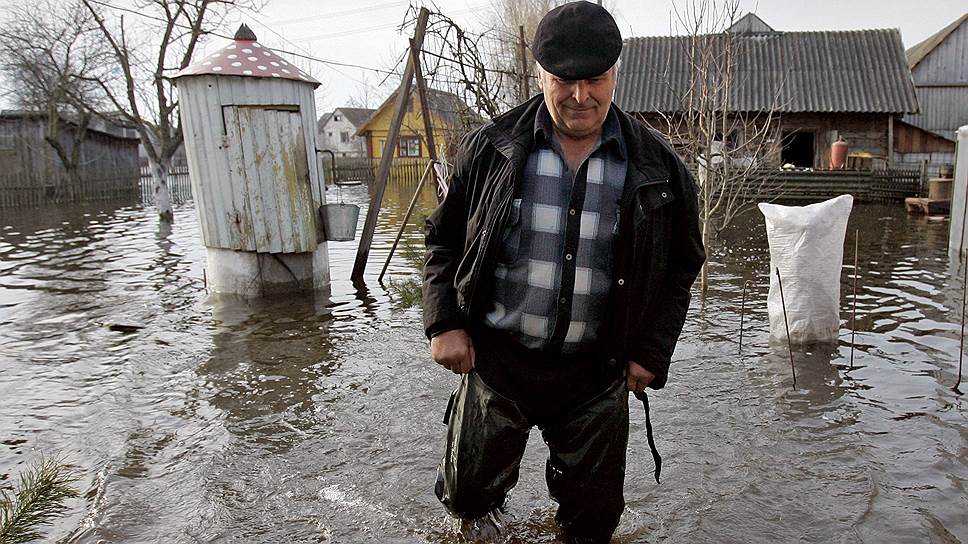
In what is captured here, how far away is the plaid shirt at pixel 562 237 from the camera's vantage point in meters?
2.49

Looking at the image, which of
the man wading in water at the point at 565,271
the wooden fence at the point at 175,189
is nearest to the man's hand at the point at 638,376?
the man wading in water at the point at 565,271

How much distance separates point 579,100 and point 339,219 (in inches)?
244

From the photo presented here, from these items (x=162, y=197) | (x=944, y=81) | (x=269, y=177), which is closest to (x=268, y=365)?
(x=269, y=177)

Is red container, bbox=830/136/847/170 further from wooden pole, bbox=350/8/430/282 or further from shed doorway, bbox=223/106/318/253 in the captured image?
shed doorway, bbox=223/106/318/253

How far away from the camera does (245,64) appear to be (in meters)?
7.66

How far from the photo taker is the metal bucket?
27.1 feet

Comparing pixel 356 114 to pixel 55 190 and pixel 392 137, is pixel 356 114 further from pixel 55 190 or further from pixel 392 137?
pixel 392 137

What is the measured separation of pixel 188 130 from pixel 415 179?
2760 cm

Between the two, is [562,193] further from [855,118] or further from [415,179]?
[415,179]

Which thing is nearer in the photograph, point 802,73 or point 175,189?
point 802,73

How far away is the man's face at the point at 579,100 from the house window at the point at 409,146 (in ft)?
145

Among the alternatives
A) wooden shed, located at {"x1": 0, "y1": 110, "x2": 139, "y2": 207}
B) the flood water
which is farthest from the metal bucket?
wooden shed, located at {"x1": 0, "y1": 110, "x2": 139, "y2": 207}

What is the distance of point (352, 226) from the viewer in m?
8.38

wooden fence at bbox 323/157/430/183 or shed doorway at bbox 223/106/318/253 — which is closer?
shed doorway at bbox 223/106/318/253
